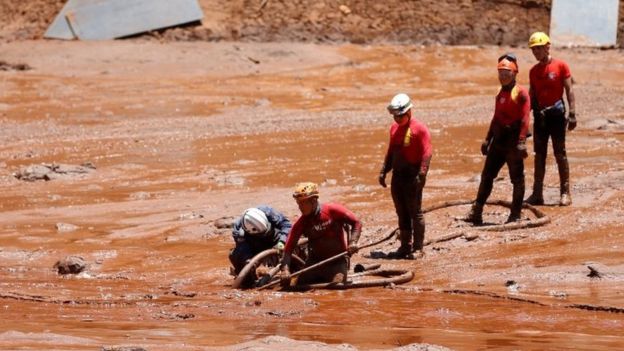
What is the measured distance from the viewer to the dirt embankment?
93.7 ft

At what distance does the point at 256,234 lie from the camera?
11898mm

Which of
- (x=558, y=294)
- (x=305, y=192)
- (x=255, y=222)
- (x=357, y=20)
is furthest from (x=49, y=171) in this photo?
(x=357, y=20)

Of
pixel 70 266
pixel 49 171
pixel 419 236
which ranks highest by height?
pixel 419 236

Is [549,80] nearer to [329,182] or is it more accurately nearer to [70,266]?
[329,182]

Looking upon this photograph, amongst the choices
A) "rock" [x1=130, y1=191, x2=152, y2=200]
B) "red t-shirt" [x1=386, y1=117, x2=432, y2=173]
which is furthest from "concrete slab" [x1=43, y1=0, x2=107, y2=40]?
"red t-shirt" [x1=386, y1=117, x2=432, y2=173]

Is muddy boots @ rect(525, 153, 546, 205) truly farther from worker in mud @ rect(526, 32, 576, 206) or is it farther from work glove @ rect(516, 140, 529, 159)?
work glove @ rect(516, 140, 529, 159)

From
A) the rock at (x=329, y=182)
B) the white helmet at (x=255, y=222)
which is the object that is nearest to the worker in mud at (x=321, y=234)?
the white helmet at (x=255, y=222)

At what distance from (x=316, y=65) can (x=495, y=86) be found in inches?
134

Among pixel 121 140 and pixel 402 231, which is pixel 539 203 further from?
pixel 121 140

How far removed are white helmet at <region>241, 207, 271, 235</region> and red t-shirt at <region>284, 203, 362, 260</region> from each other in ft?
1.57

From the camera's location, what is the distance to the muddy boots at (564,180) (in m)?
14.0

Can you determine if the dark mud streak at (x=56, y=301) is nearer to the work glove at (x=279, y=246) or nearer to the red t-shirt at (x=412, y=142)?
the work glove at (x=279, y=246)

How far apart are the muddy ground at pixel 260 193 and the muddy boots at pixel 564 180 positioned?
0.17 m

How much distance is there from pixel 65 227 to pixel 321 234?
4.47 meters
